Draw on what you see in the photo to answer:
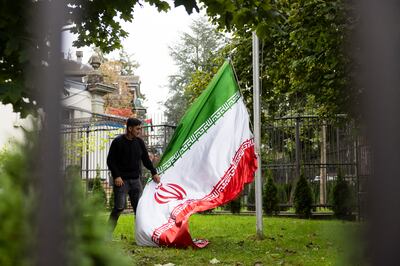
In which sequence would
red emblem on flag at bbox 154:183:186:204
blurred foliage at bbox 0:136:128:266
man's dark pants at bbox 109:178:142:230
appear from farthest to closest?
1. red emblem on flag at bbox 154:183:186:204
2. man's dark pants at bbox 109:178:142:230
3. blurred foliage at bbox 0:136:128:266

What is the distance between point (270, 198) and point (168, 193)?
5797mm

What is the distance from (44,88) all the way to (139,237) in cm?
579

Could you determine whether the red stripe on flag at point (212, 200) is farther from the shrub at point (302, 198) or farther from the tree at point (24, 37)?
the shrub at point (302, 198)

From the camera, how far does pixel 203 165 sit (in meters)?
6.68

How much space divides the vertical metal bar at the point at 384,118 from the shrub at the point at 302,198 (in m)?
10.9

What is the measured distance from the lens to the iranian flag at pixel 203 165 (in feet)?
20.6

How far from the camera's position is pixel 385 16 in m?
0.61

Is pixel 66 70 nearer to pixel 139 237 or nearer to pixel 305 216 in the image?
pixel 139 237

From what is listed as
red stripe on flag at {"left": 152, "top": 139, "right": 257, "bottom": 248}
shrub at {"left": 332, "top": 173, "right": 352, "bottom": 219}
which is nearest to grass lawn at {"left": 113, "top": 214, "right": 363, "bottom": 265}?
red stripe on flag at {"left": 152, "top": 139, "right": 257, "bottom": 248}

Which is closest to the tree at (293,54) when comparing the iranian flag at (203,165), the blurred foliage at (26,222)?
the iranian flag at (203,165)

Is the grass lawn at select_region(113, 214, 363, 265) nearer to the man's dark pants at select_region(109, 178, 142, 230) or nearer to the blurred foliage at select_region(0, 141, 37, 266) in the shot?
the man's dark pants at select_region(109, 178, 142, 230)

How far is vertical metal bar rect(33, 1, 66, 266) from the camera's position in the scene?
0.70m

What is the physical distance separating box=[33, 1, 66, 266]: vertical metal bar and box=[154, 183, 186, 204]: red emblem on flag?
5740mm

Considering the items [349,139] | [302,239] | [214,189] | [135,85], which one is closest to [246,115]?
[214,189]
